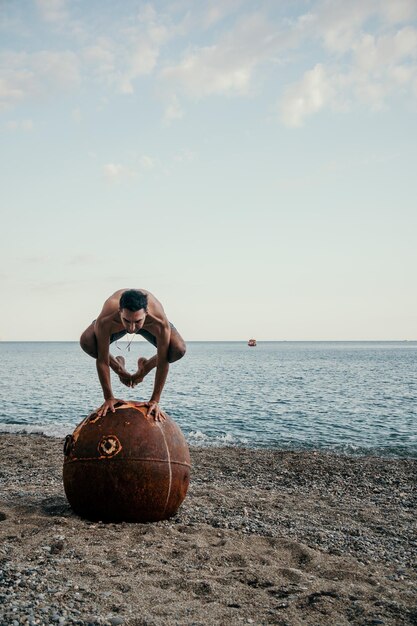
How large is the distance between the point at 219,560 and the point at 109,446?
1.92 m

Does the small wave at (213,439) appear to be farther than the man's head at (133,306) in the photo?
Yes

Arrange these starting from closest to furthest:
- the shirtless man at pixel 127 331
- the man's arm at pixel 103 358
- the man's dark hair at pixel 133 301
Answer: the man's dark hair at pixel 133 301, the shirtless man at pixel 127 331, the man's arm at pixel 103 358

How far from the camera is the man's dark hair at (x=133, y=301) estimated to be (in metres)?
6.28

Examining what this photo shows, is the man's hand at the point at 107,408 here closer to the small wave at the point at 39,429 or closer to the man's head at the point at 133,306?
the man's head at the point at 133,306

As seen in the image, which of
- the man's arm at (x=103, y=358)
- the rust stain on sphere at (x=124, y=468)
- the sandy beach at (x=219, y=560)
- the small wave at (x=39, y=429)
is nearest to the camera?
the sandy beach at (x=219, y=560)

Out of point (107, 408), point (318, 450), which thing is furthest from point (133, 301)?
point (318, 450)

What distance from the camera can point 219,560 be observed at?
18.3 ft

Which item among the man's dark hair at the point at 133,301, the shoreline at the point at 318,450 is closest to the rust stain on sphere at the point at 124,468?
the man's dark hair at the point at 133,301

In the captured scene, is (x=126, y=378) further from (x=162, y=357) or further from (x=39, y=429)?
(x=39, y=429)

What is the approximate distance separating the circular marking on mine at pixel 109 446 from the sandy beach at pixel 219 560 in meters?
0.91

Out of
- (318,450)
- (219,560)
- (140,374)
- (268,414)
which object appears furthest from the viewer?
(268,414)

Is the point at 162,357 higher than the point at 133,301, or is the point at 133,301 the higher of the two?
the point at 133,301

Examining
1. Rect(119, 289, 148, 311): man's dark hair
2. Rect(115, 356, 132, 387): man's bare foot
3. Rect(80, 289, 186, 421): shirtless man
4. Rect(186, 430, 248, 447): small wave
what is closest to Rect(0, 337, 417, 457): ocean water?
Rect(186, 430, 248, 447): small wave

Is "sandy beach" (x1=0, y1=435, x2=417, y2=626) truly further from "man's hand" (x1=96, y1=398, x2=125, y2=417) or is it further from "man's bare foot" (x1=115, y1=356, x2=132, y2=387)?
"man's bare foot" (x1=115, y1=356, x2=132, y2=387)
